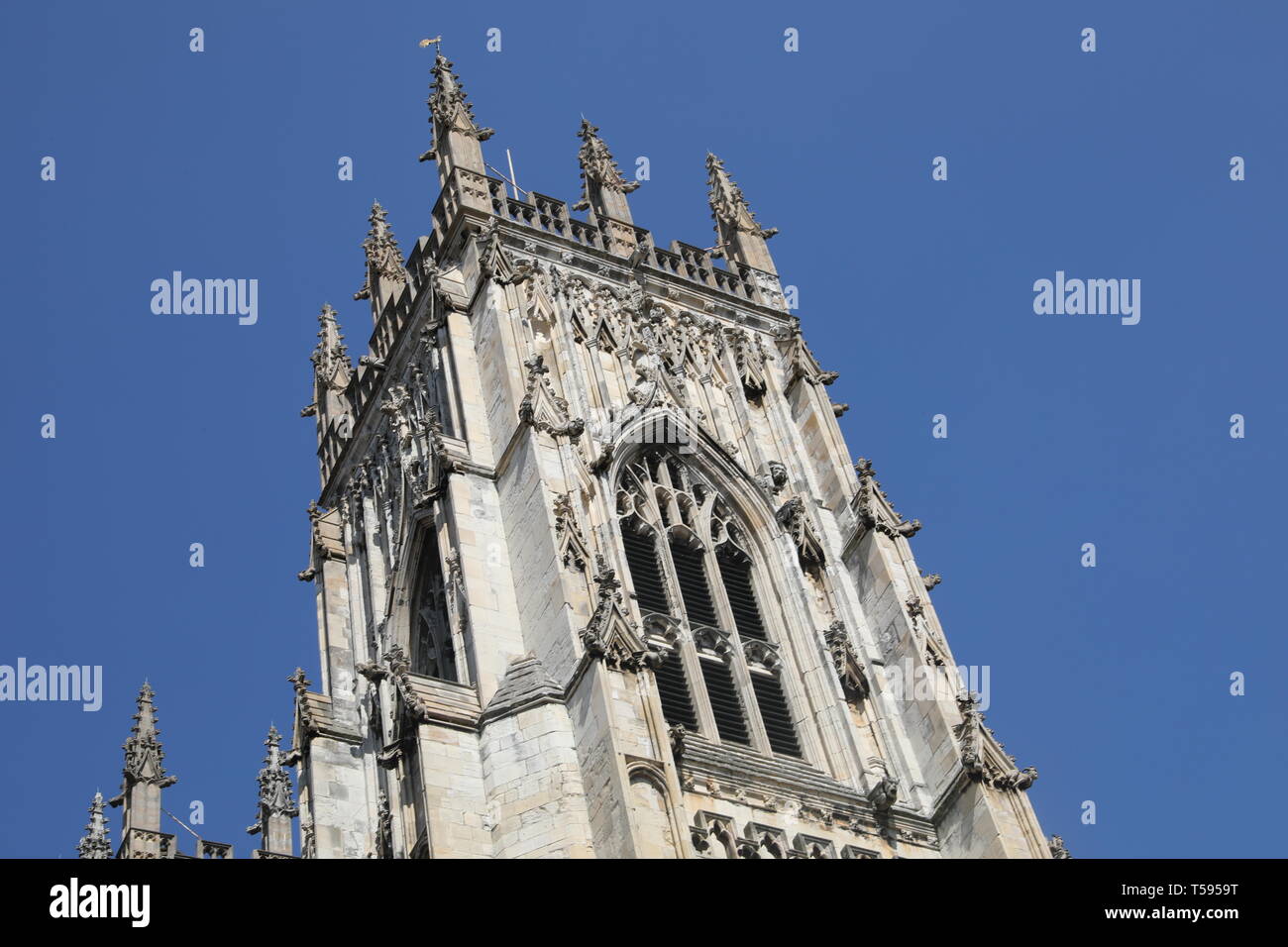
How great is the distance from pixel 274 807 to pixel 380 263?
12.7 m

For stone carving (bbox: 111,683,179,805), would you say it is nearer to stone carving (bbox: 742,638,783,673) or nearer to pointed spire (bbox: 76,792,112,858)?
pointed spire (bbox: 76,792,112,858)

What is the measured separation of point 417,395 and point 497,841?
491 inches

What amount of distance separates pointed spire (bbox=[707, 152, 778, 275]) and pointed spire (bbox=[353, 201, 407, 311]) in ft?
21.5

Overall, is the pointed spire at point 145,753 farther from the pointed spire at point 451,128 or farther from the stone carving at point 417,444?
the pointed spire at point 451,128

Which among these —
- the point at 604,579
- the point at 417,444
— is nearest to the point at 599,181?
the point at 417,444

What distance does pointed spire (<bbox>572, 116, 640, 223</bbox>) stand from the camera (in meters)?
40.3

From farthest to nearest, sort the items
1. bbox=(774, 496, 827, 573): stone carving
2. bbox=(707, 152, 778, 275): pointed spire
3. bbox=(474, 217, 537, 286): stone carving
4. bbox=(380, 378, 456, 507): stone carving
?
bbox=(707, 152, 778, 275): pointed spire → bbox=(474, 217, 537, 286): stone carving → bbox=(774, 496, 827, 573): stone carving → bbox=(380, 378, 456, 507): stone carving

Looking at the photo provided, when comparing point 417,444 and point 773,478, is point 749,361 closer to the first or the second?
point 773,478

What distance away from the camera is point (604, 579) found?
28219mm

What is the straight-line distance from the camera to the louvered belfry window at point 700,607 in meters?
30.4

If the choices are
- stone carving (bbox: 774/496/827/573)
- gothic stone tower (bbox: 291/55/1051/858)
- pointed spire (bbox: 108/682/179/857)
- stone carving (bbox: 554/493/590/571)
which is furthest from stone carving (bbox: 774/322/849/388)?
pointed spire (bbox: 108/682/179/857)

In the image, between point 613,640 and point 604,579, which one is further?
point 604,579

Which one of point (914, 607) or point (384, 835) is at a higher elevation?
point (914, 607)

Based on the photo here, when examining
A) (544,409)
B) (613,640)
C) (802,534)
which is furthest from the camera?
(802,534)
